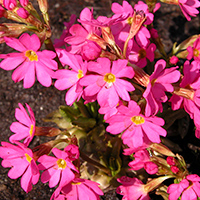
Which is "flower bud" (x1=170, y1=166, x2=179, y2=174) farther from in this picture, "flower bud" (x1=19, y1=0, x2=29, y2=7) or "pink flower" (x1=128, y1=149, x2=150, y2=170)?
"flower bud" (x1=19, y1=0, x2=29, y2=7)

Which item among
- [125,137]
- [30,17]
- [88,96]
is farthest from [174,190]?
[30,17]

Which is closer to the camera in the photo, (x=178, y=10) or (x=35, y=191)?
(x=35, y=191)

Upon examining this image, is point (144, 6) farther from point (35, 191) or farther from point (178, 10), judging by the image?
point (178, 10)

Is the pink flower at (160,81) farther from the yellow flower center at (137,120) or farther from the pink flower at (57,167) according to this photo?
the pink flower at (57,167)

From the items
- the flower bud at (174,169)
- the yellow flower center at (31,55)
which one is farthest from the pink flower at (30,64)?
the flower bud at (174,169)

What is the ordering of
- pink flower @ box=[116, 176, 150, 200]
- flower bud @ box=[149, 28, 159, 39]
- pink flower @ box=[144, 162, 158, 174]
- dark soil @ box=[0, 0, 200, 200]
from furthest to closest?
1. dark soil @ box=[0, 0, 200, 200]
2. flower bud @ box=[149, 28, 159, 39]
3. pink flower @ box=[116, 176, 150, 200]
4. pink flower @ box=[144, 162, 158, 174]

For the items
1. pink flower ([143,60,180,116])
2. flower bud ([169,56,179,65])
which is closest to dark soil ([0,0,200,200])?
flower bud ([169,56,179,65])

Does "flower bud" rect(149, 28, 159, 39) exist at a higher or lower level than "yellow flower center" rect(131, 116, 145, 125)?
higher
